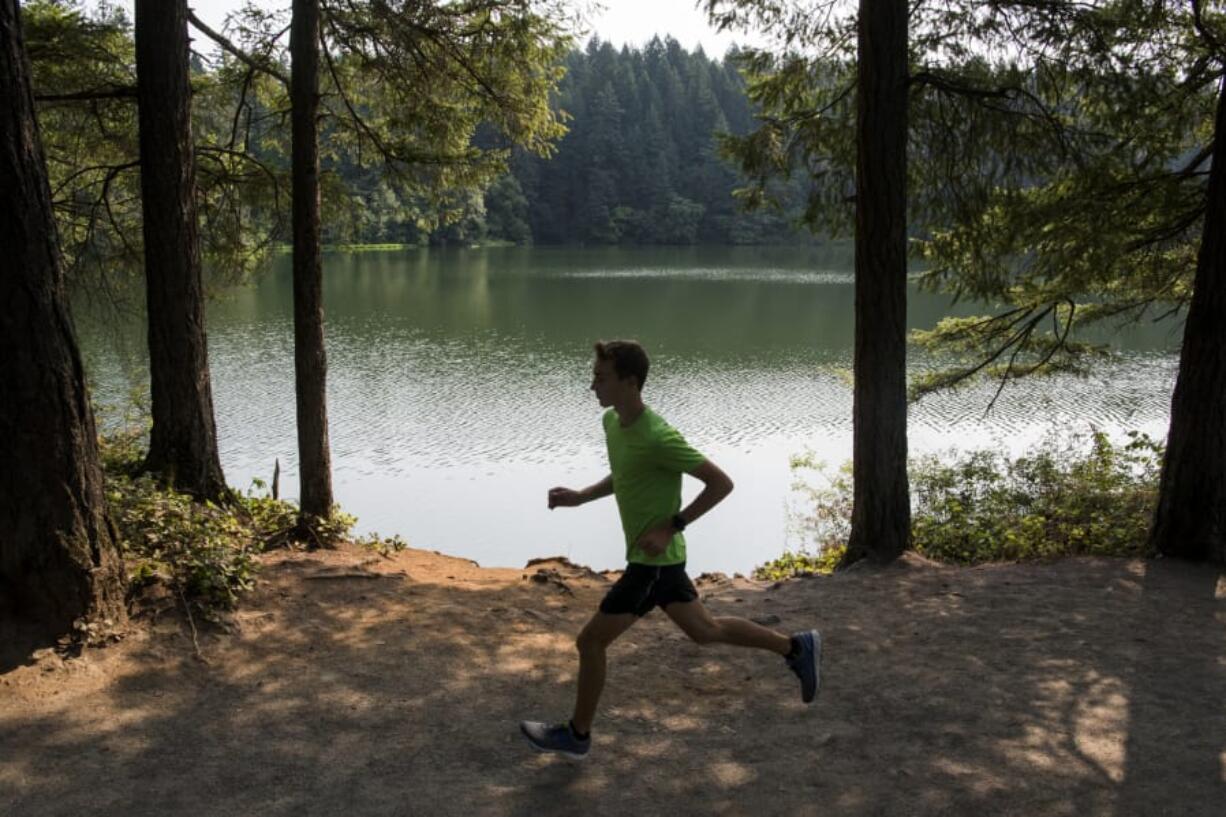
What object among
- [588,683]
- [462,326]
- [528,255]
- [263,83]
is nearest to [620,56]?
[528,255]

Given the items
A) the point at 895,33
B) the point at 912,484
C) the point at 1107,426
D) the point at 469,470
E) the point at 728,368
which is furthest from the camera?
the point at 728,368

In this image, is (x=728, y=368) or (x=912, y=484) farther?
(x=728, y=368)

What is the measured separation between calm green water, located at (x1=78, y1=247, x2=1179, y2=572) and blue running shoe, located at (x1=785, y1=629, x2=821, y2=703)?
19.1 feet

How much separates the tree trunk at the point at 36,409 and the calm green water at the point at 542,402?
6.06 m

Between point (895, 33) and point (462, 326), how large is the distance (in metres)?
25.2

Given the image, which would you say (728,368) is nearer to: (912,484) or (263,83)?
Answer: (912,484)

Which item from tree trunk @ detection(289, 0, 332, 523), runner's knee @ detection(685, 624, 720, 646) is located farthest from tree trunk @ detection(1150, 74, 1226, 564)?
tree trunk @ detection(289, 0, 332, 523)

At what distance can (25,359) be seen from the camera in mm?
3684

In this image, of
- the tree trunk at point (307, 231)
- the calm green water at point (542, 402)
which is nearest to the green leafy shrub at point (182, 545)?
the tree trunk at point (307, 231)

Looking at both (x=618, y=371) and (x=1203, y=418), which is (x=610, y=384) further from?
(x=1203, y=418)

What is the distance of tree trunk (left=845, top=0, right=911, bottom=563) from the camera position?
6.02 m

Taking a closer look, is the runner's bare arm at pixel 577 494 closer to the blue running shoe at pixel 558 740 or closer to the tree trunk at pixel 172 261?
the blue running shoe at pixel 558 740

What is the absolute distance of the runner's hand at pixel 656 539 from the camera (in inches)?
115

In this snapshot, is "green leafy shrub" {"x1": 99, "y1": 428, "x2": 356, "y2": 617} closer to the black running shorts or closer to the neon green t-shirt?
the black running shorts
